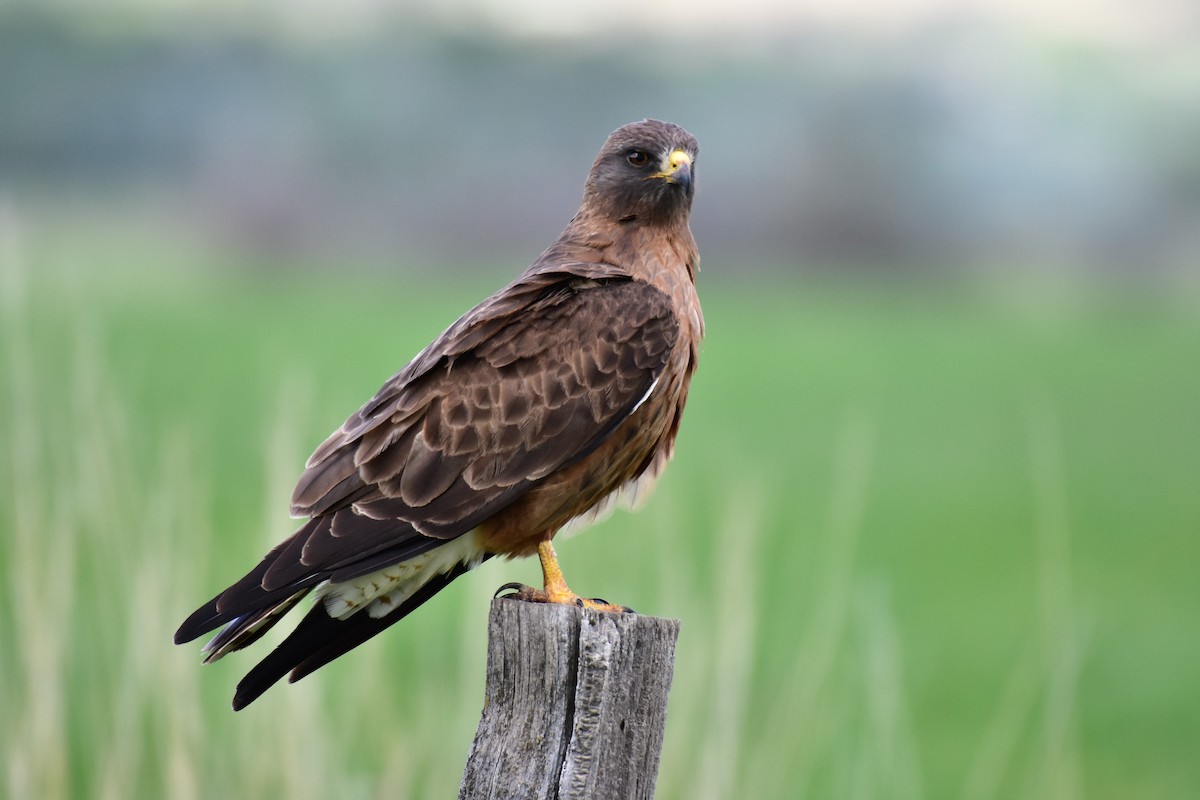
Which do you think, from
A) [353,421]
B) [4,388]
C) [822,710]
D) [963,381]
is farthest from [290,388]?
[963,381]

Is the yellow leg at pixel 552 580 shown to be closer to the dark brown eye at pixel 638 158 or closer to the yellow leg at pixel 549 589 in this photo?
the yellow leg at pixel 549 589

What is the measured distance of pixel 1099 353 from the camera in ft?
115

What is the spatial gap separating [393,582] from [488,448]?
49cm

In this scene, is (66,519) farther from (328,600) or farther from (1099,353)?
(1099,353)

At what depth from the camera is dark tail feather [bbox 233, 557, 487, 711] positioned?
363 centimetres

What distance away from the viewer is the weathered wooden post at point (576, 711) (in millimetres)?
2982

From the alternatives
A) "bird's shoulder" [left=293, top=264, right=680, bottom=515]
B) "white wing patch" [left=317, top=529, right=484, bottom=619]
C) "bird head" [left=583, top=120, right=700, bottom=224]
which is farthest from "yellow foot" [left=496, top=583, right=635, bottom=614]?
"bird head" [left=583, top=120, right=700, bottom=224]

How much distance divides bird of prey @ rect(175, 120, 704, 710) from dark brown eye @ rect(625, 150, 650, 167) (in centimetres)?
54

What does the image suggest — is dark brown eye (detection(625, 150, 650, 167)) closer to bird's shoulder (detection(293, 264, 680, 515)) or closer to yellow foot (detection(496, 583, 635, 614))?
bird's shoulder (detection(293, 264, 680, 515))

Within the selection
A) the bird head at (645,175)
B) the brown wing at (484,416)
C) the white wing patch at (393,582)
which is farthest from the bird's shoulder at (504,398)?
the bird head at (645,175)

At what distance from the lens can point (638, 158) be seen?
15.4 feet

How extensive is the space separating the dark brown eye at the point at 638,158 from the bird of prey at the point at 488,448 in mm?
535

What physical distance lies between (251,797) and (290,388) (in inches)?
51.1

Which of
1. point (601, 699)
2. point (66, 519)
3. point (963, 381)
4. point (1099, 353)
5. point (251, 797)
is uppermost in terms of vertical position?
point (1099, 353)
